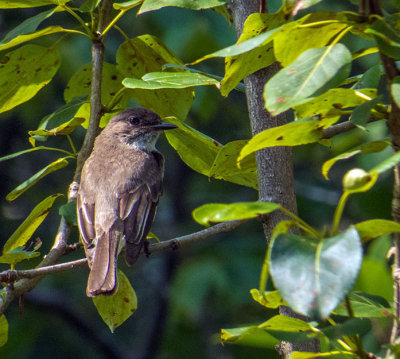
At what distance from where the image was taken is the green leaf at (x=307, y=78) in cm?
163

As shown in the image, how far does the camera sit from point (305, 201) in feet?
24.7

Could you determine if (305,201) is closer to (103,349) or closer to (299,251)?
(103,349)

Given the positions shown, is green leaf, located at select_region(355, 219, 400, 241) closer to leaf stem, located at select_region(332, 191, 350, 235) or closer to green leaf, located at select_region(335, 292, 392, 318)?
leaf stem, located at select_region(332, 191, 350, 235)

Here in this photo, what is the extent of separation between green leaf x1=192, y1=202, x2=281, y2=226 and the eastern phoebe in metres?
1.84

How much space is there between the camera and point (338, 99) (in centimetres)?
186

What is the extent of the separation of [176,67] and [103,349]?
5.94 metres

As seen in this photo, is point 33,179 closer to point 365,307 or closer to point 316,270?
point 365,307

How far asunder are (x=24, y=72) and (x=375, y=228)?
7.44 feet

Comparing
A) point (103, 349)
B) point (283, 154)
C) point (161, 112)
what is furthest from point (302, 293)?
point (103, 349)

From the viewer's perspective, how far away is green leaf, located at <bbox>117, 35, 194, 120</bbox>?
3240 mm

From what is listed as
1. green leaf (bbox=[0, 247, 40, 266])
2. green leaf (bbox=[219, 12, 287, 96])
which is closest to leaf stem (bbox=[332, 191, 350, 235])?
green leaf (bbox=[219, 12, 287, 96])

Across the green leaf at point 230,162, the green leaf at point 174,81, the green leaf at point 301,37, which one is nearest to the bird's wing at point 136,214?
the green leaf at point 230,162

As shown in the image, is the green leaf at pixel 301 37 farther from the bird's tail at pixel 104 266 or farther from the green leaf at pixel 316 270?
the bird's tail at pixel 104 266

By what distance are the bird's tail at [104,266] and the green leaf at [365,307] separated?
61.3 inches
